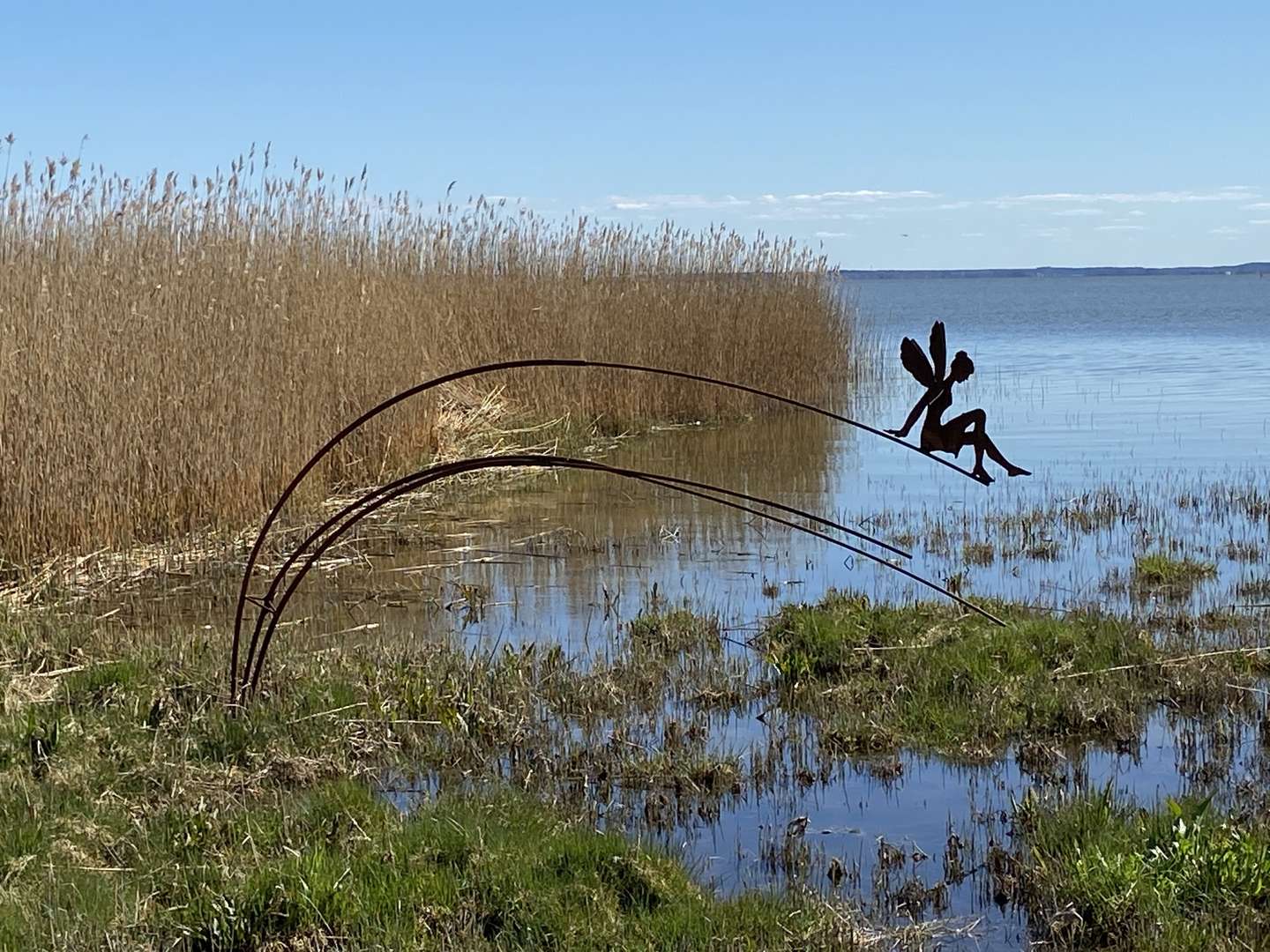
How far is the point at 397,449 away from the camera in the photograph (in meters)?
10.9

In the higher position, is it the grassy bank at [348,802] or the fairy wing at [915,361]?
the fairy wing at [915,361]

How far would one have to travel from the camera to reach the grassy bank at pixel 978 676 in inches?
200

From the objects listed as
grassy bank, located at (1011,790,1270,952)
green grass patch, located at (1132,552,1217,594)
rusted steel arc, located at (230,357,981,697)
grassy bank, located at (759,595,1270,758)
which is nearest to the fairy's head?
rusted steel arc, located at (230,357,981,697)

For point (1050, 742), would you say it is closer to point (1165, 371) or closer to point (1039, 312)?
point (1165, 371)

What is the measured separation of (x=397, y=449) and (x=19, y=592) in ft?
13.7

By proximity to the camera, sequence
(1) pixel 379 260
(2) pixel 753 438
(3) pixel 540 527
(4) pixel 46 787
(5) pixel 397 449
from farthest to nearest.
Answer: (2) pixel 753 438 < (1) pixel 379 260 < (5) pixel 397 449 < (3) pixel 540 527 < (4) pixel 46 787

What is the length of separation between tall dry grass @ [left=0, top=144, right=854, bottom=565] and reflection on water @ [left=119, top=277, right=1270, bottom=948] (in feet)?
3.40

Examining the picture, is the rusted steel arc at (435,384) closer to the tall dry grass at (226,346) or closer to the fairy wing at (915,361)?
the fairy wing at (915,361)

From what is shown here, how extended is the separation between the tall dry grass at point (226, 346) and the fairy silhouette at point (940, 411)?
17.9 ft

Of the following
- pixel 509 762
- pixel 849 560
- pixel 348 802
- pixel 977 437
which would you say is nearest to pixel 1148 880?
pixel 977 437

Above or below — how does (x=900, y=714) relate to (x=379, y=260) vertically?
below

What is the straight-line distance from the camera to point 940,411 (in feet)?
12.1

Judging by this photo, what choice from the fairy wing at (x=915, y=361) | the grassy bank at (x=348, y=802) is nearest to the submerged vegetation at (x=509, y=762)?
the grassy bank at (x=348, y=802)

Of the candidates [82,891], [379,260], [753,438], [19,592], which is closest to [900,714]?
[82,891]
